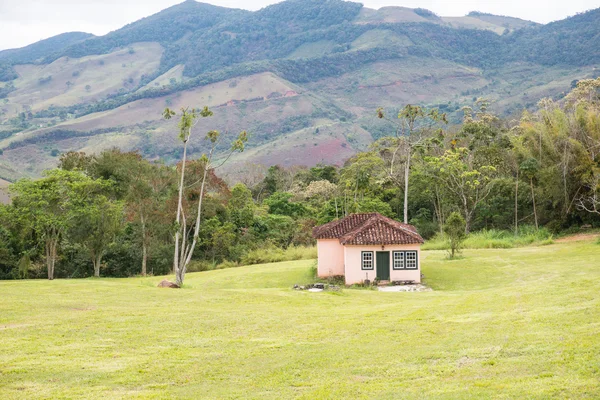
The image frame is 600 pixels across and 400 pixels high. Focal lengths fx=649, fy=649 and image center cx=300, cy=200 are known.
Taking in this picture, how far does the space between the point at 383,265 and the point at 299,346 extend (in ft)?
60.9

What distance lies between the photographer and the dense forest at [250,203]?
138 feet

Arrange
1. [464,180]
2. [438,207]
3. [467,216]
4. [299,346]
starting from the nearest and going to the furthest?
1. [299,346]
2. [467,216]
3. [464,180]
4. [438,207]

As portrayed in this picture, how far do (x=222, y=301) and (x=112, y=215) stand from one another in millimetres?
21006

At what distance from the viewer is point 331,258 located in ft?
115

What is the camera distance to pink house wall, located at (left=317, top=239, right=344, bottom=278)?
3505 cm

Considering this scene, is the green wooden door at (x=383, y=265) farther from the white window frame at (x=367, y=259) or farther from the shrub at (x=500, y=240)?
the shrub at (x=500, y=240)

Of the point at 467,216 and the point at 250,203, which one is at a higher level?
the point at 250,203

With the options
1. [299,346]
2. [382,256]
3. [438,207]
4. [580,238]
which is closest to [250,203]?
[438,207]

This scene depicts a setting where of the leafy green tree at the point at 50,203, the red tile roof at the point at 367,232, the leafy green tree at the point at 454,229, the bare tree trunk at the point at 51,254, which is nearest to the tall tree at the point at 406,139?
the leafy green tree at the point at 454,229

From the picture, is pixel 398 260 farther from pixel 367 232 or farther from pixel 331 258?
pixel 331 258

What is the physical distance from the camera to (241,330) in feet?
56.4

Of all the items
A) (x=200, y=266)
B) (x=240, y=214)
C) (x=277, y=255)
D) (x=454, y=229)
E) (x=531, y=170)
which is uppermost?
(x=531, y=170)

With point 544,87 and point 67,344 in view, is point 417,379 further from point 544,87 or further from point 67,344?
point 544,87

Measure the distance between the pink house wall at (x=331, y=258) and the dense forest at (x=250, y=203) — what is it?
8155mm
